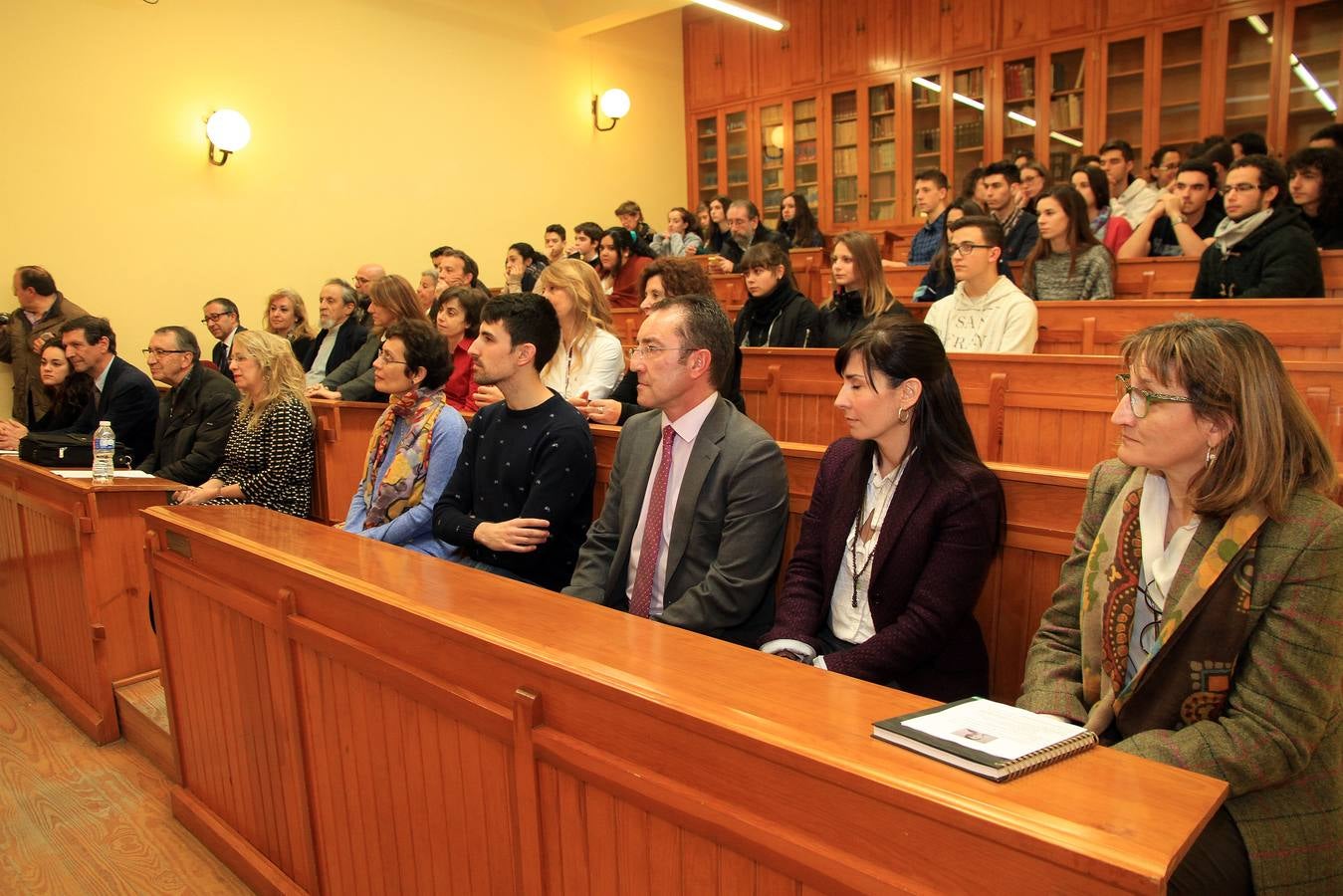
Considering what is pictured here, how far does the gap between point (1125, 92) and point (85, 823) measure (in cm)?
850

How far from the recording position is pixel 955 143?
880 cm

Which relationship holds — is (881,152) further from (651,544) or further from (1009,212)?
(651,544)

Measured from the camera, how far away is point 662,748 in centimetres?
117

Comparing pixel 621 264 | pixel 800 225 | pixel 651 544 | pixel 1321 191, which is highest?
pixel 800 225

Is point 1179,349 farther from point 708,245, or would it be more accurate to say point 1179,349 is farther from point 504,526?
Answer: point 708,245

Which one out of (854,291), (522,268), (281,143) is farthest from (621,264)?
(281,143)

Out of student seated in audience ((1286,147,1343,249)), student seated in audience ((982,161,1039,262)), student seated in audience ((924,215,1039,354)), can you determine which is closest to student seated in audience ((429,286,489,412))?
student seated in audience ((924,215,1039,354))

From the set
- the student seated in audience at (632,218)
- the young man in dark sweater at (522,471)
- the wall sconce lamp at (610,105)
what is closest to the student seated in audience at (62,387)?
the young man in dark sweater at (522,471)

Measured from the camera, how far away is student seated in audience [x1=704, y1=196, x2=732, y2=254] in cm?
816

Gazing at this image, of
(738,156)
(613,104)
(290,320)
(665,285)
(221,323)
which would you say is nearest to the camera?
(665,285)

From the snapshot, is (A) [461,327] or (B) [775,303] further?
(B) [775,303]

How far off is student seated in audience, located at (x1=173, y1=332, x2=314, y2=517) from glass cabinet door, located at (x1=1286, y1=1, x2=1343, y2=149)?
734 centimetres

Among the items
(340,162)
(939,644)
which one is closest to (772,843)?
(939,644)

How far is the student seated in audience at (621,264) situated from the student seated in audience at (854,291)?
7.48ft
